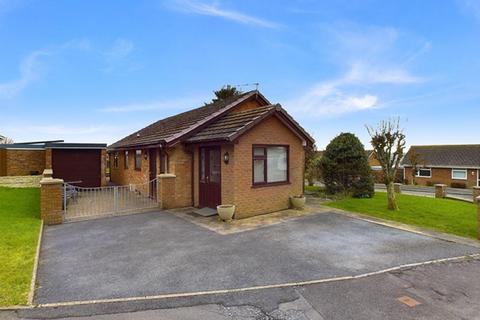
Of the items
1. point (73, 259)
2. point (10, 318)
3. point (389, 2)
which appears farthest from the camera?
point (389, 2)

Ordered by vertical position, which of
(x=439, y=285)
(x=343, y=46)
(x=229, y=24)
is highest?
(x=229, y=24)

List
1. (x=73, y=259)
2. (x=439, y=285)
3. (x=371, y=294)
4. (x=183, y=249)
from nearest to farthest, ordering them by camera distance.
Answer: (x=371, y=294) < (x=439, y=285) < (x=73, y=259) < (x=183, y=249)

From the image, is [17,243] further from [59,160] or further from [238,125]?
[59,160]

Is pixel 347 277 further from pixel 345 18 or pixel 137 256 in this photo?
A: pixel 345 18

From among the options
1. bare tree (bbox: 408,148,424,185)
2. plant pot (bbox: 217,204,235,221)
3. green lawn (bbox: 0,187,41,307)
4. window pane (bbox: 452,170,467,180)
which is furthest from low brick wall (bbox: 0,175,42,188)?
window pane (bbox: 452,170,467,180)

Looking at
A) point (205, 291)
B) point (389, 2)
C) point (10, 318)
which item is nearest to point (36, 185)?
point (10, 318)

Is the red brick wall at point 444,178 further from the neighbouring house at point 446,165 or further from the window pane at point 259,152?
the window pane at point 259,152

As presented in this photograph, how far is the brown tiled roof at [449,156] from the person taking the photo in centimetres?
3699

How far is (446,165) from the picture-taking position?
38.8m

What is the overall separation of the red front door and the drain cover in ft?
24.4

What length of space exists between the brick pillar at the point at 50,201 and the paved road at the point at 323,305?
6231 mm

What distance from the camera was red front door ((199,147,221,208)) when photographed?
448 inches

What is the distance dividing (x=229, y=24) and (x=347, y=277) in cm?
1394

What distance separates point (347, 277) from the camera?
548 cm
